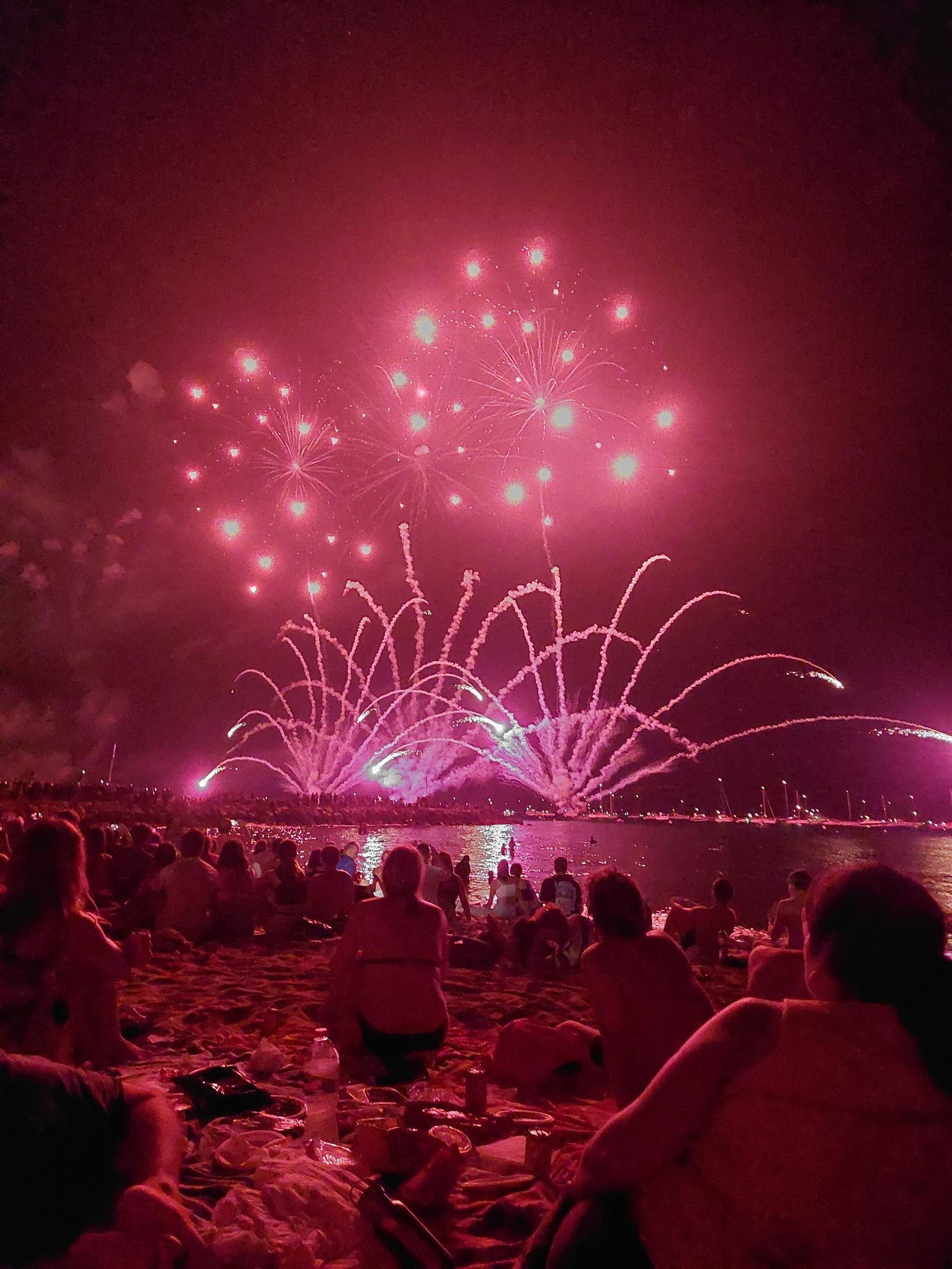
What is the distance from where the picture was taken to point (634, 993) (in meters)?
3.09

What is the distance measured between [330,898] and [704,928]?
471cm

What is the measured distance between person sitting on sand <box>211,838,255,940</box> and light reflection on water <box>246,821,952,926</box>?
417 inches

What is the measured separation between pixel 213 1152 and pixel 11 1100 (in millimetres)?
1820

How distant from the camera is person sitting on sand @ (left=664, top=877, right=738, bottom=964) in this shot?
30.1 feet

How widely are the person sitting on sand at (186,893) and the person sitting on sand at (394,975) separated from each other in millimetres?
4080

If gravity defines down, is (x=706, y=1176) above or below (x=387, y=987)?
above

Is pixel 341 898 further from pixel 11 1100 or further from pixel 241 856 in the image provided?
pixel 11 1100

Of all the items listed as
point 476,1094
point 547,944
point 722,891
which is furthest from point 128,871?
point 722,891

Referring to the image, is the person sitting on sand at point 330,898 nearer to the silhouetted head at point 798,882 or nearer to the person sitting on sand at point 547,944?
the person sitting on sand at point 547,944

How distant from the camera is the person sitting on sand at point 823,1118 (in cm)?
143

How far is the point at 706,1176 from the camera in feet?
5.23

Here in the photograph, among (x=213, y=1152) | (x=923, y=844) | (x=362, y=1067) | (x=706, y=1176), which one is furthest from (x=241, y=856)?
(x=923, y=844)

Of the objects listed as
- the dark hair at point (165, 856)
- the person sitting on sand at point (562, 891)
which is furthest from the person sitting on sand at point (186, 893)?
the person sitting on sand at point (562, 891)

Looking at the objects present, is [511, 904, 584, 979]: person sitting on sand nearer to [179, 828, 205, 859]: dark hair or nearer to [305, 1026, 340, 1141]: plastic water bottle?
[179, 828, 205, 859]: dark hair
